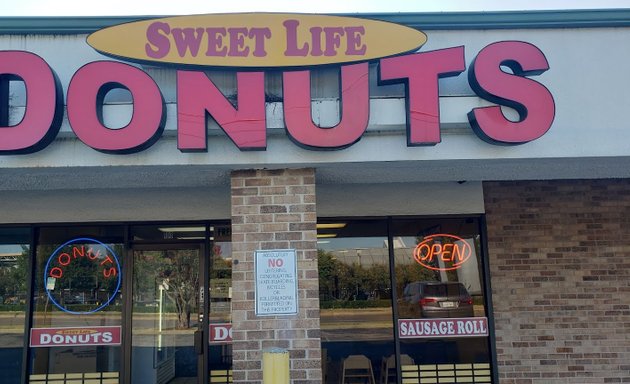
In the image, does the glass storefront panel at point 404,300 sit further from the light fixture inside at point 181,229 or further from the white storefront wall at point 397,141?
the light fixture inside at point 181,229

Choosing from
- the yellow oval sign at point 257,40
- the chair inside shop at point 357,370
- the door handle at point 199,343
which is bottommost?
the chair inside shop at point 357,370

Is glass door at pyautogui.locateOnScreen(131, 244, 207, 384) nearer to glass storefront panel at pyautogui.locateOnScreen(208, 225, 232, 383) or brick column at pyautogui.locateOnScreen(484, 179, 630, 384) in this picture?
glass storefront panel at pyautogui.locateOnScreen(208, 225, 232, 383)

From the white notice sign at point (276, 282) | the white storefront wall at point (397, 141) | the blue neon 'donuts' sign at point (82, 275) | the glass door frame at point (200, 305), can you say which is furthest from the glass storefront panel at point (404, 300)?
the blue neon 'donuts' sign at point (82, 275)

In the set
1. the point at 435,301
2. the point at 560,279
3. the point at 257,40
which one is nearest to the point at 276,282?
the point at 257,40

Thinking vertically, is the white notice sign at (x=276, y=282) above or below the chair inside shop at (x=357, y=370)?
above

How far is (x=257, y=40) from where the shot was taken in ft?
17.5

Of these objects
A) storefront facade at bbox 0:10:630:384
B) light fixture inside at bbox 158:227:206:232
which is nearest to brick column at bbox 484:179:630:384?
storefront facade at bbox 0:10:630:384

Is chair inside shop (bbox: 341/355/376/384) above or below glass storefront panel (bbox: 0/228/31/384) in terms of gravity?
below

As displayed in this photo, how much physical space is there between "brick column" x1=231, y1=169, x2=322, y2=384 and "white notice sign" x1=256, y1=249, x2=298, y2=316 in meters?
0.05

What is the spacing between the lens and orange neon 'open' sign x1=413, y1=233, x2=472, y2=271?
7.38 metres

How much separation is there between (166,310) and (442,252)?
12.1 feet

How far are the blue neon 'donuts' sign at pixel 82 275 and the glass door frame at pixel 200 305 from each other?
0.20 m

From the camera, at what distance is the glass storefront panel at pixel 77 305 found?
23.1ft

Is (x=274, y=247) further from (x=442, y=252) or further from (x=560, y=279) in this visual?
(x=560, y=279)
